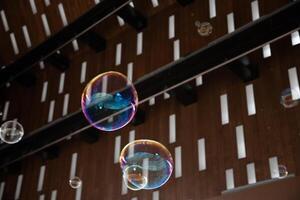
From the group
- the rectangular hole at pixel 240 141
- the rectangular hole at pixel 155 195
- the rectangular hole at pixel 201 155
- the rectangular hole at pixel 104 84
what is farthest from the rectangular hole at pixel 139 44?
the rectangular hole at pixel 104 84

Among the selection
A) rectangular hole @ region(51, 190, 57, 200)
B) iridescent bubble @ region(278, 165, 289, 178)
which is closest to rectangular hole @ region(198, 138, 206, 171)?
iridescent bubble @ region(278, 165, 289, 178)

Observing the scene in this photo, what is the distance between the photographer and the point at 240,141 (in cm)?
980

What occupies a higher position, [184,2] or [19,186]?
[184,2]

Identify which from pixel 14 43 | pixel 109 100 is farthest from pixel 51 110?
pixel 109 100

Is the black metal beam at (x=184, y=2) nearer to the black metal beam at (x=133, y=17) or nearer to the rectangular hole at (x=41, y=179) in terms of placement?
the black metal beam at (x=133, y=17)

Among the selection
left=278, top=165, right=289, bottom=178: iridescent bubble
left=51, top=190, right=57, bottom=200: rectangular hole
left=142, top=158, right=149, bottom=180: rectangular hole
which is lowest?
left=142, top=158, right=149, bottom=180: rectangular hole

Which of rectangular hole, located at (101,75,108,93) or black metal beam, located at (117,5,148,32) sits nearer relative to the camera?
rectangular hole, located at (101,75,108,93)

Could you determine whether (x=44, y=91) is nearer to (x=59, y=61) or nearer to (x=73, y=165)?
(x=59, y=61)

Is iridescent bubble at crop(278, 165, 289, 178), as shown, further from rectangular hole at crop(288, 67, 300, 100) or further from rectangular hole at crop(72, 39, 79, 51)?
rectangular hole at crop(72, 39, 79, 51)

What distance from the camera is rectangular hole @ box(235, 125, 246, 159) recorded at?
31.6 ft

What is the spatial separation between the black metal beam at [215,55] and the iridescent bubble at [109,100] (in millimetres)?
2787

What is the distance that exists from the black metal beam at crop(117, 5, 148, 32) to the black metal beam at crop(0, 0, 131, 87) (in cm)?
57

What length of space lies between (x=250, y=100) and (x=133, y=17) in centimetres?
438

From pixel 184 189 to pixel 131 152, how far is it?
3.21 metres
